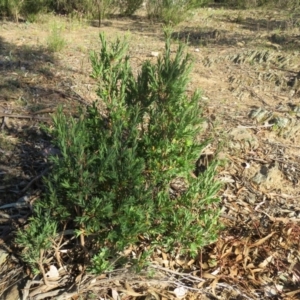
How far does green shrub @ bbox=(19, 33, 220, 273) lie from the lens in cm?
197

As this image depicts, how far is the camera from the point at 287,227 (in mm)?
2688

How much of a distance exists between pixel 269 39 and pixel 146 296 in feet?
16.5

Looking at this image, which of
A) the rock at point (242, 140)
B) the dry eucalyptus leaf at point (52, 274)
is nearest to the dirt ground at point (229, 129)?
the rock at point (242, 140)

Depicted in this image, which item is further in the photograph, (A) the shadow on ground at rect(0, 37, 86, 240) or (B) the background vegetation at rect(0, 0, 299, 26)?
(B) the background vegetation at rect(0, 0, 299, 26)

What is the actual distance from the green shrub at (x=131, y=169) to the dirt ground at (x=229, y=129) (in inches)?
12.5

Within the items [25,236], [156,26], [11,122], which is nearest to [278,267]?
[25,236]

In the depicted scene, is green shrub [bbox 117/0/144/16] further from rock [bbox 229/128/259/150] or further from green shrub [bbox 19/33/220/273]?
green shrub [bbox 19/33/220/273]

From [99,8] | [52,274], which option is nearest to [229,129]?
[52,274]

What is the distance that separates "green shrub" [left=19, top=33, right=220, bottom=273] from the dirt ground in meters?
0.32

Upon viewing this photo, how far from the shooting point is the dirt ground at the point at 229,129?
2.49 m

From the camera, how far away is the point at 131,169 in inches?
76.6

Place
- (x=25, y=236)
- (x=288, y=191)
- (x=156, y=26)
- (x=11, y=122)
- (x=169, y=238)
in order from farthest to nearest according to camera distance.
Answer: (x=156, y=26) → (x=11, y=122) → (x=288, y=191) → (x=169, y=238) → (x=25, y=236)

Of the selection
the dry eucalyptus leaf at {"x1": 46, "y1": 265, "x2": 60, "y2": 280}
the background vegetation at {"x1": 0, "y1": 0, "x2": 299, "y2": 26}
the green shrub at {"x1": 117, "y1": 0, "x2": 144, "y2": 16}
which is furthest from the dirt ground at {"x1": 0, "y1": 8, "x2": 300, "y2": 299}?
the green shrub at {"x1": 117, "y1": 0, "x2": 144, "y2": 16}

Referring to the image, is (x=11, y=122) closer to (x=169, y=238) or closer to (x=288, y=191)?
(x=169, y=238)
